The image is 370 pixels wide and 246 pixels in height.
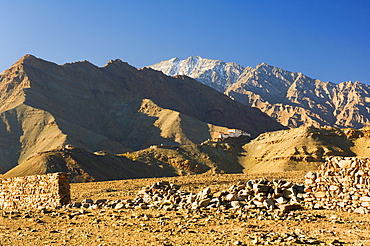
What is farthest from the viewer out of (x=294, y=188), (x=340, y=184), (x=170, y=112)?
(x=170, y=112)

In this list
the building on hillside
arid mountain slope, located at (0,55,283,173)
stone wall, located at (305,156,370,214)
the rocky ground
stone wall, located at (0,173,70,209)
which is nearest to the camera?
the rocky ground

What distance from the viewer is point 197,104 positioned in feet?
610

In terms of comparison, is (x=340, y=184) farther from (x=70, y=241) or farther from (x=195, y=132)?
(x=195, y=132)

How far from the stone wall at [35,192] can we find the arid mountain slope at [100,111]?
78311 mm

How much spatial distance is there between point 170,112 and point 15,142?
47.9 meters

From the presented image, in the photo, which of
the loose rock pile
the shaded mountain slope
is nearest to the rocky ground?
the loose rock pile

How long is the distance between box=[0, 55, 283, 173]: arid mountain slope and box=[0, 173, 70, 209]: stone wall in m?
78.3

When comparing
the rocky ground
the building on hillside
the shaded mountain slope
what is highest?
the building on hillside

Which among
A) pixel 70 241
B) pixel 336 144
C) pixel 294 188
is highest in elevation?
pixel 336 144

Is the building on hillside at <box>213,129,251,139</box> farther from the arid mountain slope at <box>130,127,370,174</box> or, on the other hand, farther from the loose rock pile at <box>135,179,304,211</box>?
the loose rock pile at <box>135,179,304,211</box>

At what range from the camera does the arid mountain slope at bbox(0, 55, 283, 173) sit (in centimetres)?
11162

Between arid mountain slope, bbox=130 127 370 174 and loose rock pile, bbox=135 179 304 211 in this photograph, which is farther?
arid mountain slope, bbox=130 127 370 174

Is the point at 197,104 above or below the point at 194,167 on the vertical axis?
above

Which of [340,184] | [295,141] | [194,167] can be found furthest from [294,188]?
[295,141]
